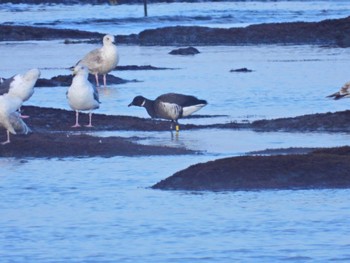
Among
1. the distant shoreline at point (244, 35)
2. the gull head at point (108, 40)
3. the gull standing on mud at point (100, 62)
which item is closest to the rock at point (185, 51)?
the distant shoreline at point (244, 35)

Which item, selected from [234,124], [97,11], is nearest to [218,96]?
[234,124]

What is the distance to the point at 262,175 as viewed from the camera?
14.2m

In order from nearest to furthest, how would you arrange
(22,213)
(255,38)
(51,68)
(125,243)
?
1. (125,243)
2. (22,213)
3. (51,68)
4. (255,38)

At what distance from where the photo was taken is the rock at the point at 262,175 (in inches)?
551

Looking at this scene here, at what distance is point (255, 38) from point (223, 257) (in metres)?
34.3

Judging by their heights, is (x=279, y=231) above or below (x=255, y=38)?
above

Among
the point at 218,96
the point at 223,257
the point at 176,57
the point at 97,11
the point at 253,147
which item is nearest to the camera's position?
the point at 223,257

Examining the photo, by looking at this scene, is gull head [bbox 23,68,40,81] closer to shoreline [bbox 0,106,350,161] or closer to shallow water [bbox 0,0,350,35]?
shoreline [bbox 0,106,350,161]

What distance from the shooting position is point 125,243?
11391 mm

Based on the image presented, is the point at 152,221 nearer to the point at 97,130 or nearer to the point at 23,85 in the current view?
the point at 97,130

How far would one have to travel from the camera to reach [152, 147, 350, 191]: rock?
1400 cm

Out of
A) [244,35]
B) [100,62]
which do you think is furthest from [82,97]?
[244,35]

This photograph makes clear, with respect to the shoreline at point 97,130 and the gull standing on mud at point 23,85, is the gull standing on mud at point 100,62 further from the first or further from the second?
the gull standing on mud at point 23,85

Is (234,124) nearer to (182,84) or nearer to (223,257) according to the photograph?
(182,84)
